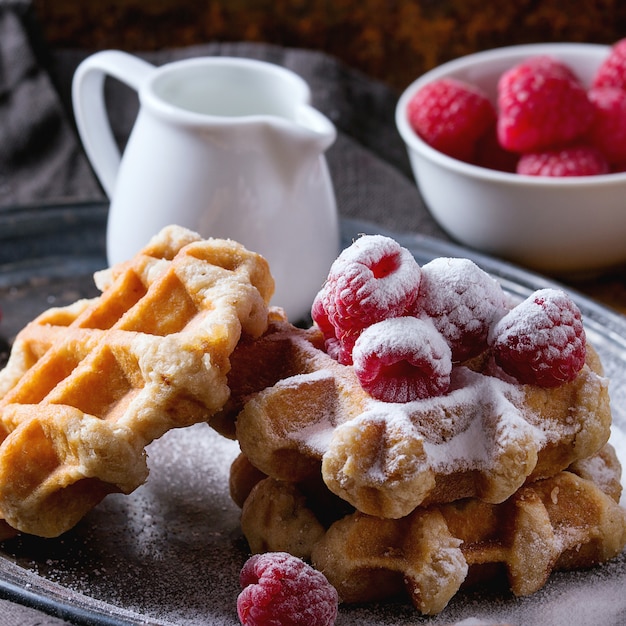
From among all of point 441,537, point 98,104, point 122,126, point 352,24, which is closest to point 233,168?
point 98,104

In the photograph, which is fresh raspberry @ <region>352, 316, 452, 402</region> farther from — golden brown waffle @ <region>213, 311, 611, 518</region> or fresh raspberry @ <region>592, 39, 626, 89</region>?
fresh raspberry @ <region>592, 39, 626, 89</region>

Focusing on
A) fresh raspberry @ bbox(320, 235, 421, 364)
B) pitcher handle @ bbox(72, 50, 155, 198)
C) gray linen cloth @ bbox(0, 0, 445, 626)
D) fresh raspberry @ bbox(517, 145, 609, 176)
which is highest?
fresh raspberry @ bbox(320, 235, 421, 364)

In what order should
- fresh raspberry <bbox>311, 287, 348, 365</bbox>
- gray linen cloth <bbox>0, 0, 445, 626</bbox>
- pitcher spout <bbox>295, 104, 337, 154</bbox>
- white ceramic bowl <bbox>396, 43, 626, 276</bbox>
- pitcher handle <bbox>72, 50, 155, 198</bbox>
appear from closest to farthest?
fresh raspberry <bbox>311, 287, 348, 365</bbox> → pitcher spout <bbox>295, 104, 337, 154</bbox> → pitcher handle <bbox>72, 50, 155, 198</bbox> → white ceramic bowl <bbox>396, 43, 626, 276</bbox> → gray linen cloth <bbox>0, 0, 445, 626</bbox>

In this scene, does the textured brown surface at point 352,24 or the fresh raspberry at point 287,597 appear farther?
the textured brown surface at point 352,24

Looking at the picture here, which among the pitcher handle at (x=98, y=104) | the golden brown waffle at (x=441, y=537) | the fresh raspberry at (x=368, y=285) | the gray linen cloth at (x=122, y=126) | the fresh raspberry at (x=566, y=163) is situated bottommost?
the gray linen cloth at (x=122, y=126)

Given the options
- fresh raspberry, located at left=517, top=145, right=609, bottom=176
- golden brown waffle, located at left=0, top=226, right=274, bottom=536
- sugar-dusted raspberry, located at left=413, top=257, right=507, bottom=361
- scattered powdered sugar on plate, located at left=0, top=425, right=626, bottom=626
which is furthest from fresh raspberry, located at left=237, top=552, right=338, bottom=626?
fresh raspberry, located at left=517, top=145, right=609, bottom=176

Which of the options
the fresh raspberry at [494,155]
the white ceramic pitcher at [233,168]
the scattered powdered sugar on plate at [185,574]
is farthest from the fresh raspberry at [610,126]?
the scattered powdered sugar on plate at [185,574]

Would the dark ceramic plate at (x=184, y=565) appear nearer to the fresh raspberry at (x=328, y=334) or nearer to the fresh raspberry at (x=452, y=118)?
the fresh raspberry at (x=328, y=334)
